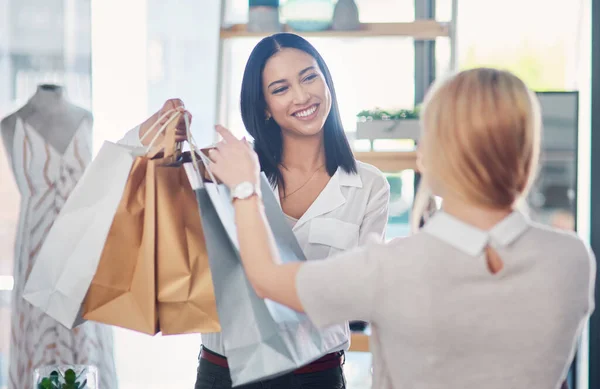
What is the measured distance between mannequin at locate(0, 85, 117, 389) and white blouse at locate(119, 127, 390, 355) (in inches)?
30.0

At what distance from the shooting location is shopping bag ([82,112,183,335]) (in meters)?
1.30

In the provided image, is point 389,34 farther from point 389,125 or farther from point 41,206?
point 41,206

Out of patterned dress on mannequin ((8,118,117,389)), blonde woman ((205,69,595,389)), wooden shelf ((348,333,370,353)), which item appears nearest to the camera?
blonde woman ((205,69,595,389))

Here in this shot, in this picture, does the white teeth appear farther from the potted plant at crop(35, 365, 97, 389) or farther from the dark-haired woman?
the potted plant at crop(35, 365, 97, 389)

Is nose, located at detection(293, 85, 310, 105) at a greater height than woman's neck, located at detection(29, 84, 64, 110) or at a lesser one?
lesser

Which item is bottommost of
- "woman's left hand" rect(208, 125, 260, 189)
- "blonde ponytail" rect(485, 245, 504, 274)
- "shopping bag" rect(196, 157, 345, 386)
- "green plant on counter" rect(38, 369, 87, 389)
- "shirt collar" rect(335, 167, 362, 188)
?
"green plant on counter" rect(38, 369, 87, 389)

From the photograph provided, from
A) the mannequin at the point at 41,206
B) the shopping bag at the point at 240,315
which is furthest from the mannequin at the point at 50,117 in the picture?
the shopping bag at the point at 240,315

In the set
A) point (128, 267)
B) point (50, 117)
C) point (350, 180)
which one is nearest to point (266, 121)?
point (350, 180)

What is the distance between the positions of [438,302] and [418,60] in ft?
7.88

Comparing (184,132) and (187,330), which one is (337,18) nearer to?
(184,132)

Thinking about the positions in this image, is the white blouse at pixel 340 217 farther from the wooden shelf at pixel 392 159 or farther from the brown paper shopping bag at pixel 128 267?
the wooden shelf at pixel 392 159

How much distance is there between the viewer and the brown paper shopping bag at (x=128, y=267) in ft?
4.29

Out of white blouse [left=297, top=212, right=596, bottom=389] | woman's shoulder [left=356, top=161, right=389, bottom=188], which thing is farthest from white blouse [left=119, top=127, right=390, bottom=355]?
white blouse [left=297, top=212, right=596, bottom=389]

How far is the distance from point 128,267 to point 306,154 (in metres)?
0.58
